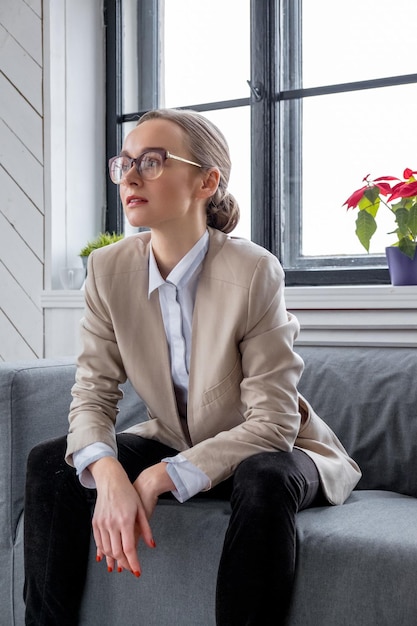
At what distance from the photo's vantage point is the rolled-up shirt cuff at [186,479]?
1.50 metres

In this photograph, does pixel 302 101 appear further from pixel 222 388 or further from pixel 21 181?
pixel 222 388

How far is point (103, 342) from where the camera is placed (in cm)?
173

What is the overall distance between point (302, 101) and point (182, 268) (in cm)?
117

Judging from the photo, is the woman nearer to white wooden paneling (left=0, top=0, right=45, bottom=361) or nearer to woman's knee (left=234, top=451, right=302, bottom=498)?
woman's knee (left=234, top=451, right=302, bottom=498)

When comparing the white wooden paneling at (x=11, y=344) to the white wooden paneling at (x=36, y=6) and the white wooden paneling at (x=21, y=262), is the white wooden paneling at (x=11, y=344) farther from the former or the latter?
the white wooden paneling at (x=36, y=6)

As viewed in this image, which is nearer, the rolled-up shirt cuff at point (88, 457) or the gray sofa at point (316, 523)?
the gray sofa at point (316, 523)

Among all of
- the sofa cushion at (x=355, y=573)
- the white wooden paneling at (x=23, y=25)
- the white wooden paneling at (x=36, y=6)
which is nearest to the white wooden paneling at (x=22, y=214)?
the white wooden paneling at (x=23, y=25)

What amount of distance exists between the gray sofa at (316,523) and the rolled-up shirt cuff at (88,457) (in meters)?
0.15

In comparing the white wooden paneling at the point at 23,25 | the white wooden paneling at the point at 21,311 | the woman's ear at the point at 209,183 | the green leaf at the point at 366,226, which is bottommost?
the white wooden paneling at the point at 21,311

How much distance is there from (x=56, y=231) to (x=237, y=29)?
0.92 meters

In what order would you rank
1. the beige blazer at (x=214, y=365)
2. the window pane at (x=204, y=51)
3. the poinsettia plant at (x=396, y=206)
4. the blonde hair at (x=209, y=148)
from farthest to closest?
1. the window pane at (x=204, y=51)
2. the poinsettia plant at (x=396, y=206)
3. the blonde hair at (x=209, y=148)
4. the beige blazer at (x=214, y=365)

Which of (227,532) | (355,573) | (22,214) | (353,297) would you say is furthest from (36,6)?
(355,573)

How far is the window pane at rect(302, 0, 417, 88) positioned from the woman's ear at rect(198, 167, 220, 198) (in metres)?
1.04

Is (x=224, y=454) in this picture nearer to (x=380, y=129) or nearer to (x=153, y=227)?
(x=153, y=227)
